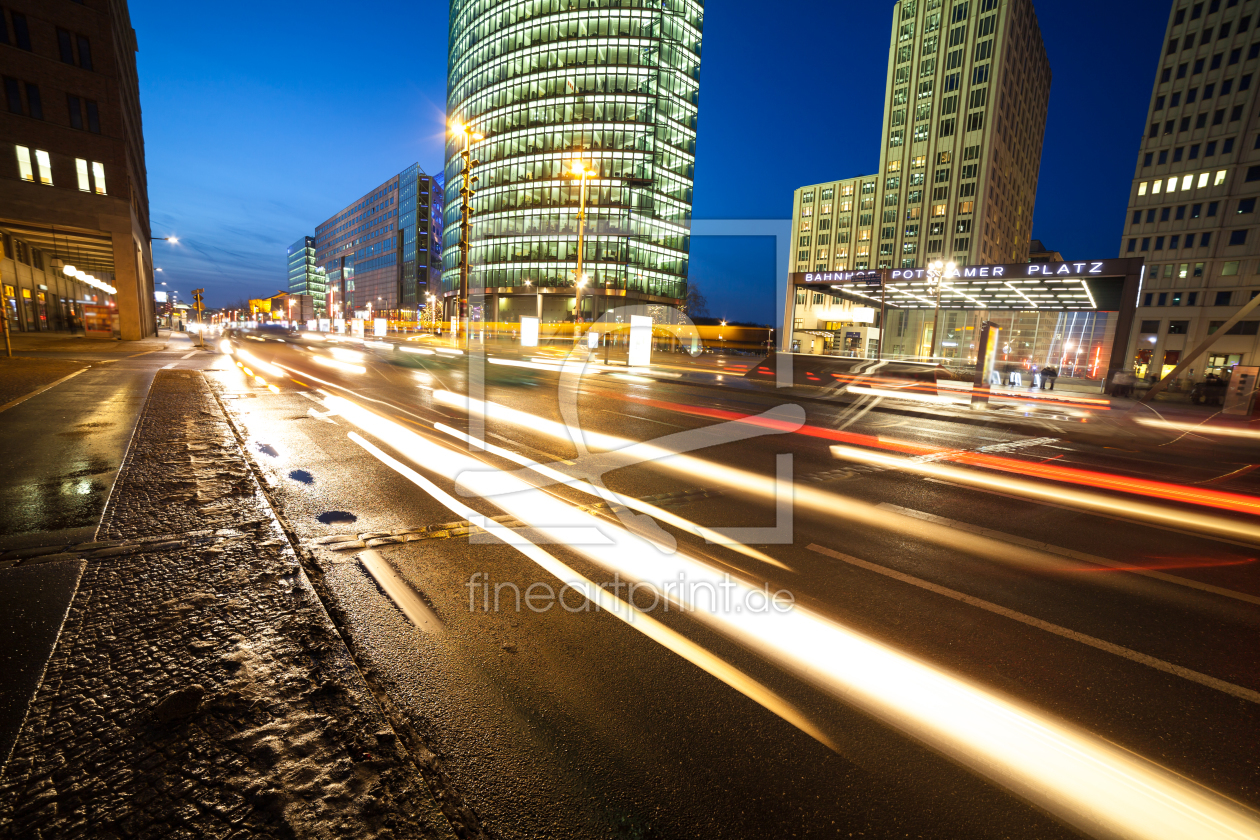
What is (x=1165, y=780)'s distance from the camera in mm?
2299

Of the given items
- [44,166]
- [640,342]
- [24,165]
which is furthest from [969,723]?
[44,166]

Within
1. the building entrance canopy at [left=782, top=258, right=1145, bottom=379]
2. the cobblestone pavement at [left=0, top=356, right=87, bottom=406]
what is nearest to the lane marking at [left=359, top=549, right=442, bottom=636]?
the cobblestone pavement at [left=0, top=356, right=87, bottom=406]

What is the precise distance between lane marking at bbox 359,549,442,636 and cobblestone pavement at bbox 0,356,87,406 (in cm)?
1166

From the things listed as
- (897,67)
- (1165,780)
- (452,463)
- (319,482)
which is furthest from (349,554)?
(897,67)

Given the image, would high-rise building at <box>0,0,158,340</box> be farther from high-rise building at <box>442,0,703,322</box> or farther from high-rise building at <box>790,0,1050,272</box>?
high-rise building at <box>790,0,1050,272</box>

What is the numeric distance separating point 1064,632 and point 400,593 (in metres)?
4.73

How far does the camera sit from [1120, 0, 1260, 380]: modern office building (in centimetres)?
5075

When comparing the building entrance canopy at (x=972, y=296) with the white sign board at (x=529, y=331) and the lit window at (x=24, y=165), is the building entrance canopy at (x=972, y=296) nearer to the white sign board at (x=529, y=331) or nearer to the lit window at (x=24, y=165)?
the white sign board at (x=529, y=331)

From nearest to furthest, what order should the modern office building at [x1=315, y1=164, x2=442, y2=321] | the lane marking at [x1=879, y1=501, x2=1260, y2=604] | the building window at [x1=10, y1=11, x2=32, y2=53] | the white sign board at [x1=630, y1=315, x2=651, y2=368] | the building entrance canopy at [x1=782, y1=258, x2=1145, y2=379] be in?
the lane marking at [x1=879, y1=501, x2=1260, y2=604], the building entrance canopy at [x1=782, y1=258, x2=1145, y2=379], the building window at [x1=10, y1=11, x2=32, y2=53], the white sign board at [x1=630, y1=315, x2=651, y2=368], the modern office building at [x1=315, y1=164, x2=442, y2=321]

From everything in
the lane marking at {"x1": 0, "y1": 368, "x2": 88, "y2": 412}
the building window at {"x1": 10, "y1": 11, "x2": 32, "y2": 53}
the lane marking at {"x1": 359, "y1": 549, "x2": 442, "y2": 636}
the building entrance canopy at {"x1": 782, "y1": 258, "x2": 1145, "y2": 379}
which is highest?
the building window at {"x1": 10, "y1": 11, "x2": 32, "y2": 53}

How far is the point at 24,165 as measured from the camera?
26.9m

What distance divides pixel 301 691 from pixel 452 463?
4.85 meters

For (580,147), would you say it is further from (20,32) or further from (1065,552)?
(1065,552)

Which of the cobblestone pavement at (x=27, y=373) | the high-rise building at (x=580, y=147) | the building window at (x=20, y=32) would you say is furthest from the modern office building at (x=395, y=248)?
the cobblestone pavement at (x=27, y=373)
